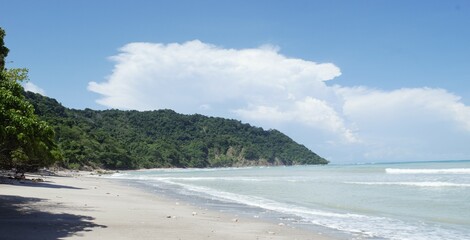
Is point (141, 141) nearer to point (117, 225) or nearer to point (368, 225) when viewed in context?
point (368, 225)

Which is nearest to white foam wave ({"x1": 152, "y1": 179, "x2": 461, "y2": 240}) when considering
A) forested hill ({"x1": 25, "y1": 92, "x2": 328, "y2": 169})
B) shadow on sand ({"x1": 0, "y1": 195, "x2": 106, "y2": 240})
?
shadow on sand ({"x1": 0, "y1": 195, "x2": 106, "y2": 240})

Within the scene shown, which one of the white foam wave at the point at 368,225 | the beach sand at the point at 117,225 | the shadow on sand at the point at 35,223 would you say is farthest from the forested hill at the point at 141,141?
the white foam wave at the point at 368,225

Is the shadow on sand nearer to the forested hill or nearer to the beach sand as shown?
the beach sand

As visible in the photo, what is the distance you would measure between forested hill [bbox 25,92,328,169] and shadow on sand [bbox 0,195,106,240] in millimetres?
71830

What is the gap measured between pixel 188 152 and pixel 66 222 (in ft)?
504

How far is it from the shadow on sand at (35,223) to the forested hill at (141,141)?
236 feet

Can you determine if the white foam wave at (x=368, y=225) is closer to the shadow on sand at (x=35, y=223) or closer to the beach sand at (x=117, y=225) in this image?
the beach sand at (x=117, y=225)

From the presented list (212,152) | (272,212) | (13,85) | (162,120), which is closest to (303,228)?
(272,212)

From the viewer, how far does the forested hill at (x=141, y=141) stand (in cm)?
9562

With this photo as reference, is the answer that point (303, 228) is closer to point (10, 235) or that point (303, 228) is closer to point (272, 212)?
point (272, 212)

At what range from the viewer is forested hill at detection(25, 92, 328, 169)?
314 ft

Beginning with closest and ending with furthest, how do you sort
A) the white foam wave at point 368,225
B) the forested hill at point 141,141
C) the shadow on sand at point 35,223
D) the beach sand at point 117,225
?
1. the shadow on sand at point 35,223
2. the beach sand at point 117,225
3. the white foam wave at point 368,225
4. the forested hill at point 141,141

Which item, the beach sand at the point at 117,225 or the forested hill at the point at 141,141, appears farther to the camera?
the forested hill at the point at 141,141

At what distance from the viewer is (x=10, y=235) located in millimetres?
8859
